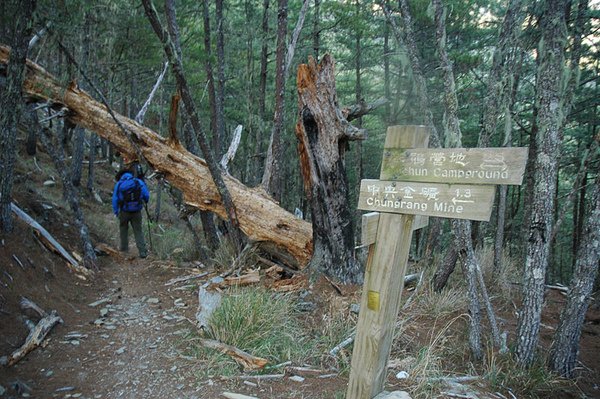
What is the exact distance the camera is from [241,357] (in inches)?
175

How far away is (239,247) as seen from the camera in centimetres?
727

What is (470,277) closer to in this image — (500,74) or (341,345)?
(341,345)

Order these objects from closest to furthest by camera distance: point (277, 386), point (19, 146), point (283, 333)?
1. point (277, 386)
2. point (283, 333)
3. point (19, 146)

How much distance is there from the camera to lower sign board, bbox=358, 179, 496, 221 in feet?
9.44

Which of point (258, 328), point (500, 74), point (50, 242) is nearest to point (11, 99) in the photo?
point (50, 242)

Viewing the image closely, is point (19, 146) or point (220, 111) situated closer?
point (220, 111)

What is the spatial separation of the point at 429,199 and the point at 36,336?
4.62 metres

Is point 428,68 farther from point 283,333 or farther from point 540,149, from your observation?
point 283,333

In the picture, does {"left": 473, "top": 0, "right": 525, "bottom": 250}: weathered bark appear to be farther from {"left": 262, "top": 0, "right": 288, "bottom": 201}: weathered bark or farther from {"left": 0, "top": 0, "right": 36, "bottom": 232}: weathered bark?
{"left": 0, "top": 0, "right": 36, "bottom": 232}: weathered bark

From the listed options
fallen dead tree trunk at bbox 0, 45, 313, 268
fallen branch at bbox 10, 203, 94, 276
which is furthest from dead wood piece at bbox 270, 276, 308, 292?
fallen branch at bbox 10, 203, 94, 276

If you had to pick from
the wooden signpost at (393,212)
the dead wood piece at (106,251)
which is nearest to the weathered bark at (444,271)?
the wooden signpost at (393,212)

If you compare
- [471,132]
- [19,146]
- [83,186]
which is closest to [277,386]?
[471,132]

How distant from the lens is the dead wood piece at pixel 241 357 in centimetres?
433

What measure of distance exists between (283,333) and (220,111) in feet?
29.2
